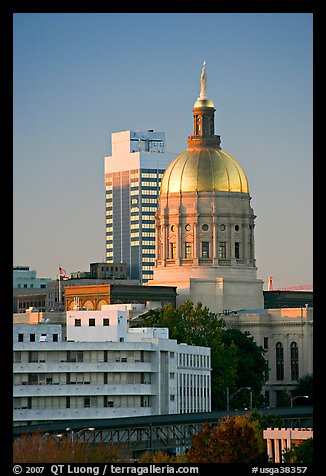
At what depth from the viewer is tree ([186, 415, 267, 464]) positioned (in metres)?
56.8

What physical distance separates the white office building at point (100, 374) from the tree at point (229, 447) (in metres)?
54.6

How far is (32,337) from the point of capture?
137625 millimetres

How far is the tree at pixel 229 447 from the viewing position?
186 feet

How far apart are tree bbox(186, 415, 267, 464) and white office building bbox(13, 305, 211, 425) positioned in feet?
179

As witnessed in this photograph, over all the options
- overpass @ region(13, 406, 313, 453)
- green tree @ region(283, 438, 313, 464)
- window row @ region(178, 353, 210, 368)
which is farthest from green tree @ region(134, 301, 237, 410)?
green tree @ region(283, 438, 313, 464)

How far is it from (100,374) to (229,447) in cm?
7368

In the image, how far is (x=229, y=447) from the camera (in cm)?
5975

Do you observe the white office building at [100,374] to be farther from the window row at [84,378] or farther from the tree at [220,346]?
the tree at [220,346]

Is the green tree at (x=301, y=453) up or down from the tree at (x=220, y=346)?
down

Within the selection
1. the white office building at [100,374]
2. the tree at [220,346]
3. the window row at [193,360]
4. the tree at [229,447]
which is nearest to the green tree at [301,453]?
the tree at [229,447]

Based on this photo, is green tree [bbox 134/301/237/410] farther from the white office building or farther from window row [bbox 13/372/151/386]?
window row [bbox 13/372/151/386]

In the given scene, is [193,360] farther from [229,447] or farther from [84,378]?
[229,447]
